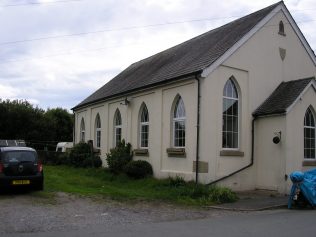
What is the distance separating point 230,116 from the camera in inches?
789

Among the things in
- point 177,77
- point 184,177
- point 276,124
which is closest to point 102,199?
point 184,177

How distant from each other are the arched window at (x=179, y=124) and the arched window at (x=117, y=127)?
687 centimetres

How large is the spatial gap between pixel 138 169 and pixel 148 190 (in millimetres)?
3084

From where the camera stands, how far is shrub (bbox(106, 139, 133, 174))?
23.9 m

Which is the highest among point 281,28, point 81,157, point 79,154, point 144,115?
point 281,28

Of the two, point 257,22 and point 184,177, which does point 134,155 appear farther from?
point 257,22

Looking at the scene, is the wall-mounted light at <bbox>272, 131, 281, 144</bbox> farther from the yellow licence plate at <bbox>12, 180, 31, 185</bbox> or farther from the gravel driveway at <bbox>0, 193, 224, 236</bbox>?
the yellow licence plate at <bbox>12, 180, 31, 185</bbox>

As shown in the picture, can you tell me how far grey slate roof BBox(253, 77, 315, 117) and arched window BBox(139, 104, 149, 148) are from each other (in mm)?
6117

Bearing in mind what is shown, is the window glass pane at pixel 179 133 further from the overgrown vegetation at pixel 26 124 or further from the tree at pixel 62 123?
the tree at pixel 62 123

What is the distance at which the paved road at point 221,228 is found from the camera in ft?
32.5

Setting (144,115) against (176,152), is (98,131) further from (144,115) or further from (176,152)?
(176,152)

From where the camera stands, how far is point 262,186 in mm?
19641

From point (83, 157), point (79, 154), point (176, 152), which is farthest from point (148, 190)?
point (79, 154)

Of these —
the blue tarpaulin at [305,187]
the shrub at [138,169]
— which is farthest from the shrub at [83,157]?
the blue tarpaulin at [305,187]
